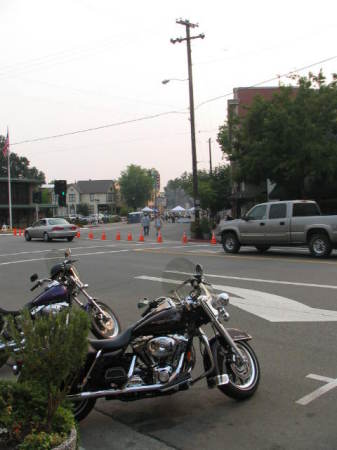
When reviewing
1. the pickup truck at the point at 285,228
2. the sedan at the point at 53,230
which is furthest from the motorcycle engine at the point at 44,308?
the sedan at the point at 53,230

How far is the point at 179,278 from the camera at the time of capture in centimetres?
455

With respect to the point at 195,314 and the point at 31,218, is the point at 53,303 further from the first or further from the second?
the point at 31,218

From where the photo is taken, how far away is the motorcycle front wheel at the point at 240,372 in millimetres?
4297

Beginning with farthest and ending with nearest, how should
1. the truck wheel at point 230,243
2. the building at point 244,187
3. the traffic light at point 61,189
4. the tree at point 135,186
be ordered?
the tree at point 135,186
the building at point 244,187
the traffic light at point 61,189
the truck wheel at point 230,243

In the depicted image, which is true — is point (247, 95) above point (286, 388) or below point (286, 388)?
above

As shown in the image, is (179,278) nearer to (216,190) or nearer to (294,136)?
(294,136)

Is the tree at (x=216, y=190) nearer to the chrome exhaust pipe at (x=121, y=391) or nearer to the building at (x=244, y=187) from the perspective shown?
the building at (x=244, y=187)

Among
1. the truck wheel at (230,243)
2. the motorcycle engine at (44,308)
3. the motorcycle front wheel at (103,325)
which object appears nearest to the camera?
the motorcycle engine at (44,308)

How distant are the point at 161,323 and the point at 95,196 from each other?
11667cm

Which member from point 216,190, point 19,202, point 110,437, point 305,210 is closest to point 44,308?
point 110,437

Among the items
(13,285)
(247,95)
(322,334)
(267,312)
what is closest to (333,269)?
(267,312)

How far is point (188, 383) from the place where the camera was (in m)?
4.10

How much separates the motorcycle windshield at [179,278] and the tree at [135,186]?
11211 cm

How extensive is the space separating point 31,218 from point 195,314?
212 feet
